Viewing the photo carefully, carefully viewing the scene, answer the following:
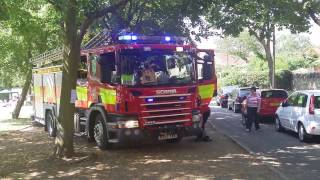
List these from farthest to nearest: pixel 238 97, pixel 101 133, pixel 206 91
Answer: pixel 238 97 → pixel 206 91 → pixel 101 133

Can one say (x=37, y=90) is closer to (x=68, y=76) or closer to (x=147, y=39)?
(x=68, y=76)

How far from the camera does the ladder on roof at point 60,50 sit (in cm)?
1359

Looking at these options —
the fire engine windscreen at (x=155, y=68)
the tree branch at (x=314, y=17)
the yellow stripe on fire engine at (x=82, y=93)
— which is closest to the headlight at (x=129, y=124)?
the fire engine windscreen at (x=155, y=68)

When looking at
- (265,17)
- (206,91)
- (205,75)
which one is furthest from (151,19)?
(205,75)

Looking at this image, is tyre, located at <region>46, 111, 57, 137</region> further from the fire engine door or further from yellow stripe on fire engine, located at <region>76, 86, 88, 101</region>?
→ the fire engine door

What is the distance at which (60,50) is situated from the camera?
17172 mm

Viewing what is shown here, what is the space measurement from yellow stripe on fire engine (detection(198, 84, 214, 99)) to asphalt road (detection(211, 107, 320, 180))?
61.1 inches

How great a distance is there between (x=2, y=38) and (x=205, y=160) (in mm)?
17879

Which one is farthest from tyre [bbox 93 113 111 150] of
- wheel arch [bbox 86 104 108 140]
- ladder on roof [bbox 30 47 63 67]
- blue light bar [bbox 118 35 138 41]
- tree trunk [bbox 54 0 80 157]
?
ladder on roof [bbox 30 47 63 67]

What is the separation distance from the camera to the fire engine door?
45.7 feet

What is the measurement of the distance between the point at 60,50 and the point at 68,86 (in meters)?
4.62

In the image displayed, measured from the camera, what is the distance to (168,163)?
38.3ft

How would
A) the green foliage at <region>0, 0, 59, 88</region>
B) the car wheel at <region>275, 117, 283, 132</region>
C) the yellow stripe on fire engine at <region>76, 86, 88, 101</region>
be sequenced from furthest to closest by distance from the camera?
the green foliage at <region>0, 0, 59, 88</region> → the car wheel at <region>275, 117, 283, 132</region> → the yellow stripe on fire engine at <region>76, 86, 88, 101</region>

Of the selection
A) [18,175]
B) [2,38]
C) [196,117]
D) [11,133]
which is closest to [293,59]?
[2,38]
